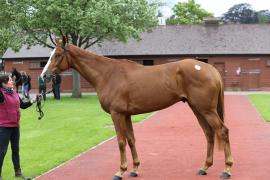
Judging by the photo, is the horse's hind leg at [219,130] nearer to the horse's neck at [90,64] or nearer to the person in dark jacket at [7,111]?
the horse's neck at [90,64]

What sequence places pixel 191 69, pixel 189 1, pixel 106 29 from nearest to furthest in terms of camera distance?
pixel 191 69
pixel 106 29
pixel 189 1

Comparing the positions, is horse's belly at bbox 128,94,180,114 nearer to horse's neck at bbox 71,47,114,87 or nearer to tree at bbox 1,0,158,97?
horse's neck at bbox 71,47,114,87

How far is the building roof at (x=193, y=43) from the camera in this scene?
43906 mm

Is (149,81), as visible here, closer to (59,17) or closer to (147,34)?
(59,17)

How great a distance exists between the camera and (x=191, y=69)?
8320mm

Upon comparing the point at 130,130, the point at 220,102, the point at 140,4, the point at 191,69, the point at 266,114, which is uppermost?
the point at 140,4

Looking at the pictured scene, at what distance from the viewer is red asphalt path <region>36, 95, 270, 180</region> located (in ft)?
28.5

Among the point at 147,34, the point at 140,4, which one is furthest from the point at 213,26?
the point at 140,4

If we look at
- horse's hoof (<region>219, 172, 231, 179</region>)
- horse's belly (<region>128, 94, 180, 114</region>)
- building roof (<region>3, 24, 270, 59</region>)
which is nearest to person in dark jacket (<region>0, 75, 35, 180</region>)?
horse's belly (<region>128, 94, 180, 114</region>)

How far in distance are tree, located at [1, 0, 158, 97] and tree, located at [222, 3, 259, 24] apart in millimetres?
71916

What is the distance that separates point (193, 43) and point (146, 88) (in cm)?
3708

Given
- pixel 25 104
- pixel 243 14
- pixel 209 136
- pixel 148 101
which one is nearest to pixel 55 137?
pixel 25 104

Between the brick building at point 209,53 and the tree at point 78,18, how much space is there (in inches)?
463

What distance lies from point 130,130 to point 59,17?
74.5 ft
